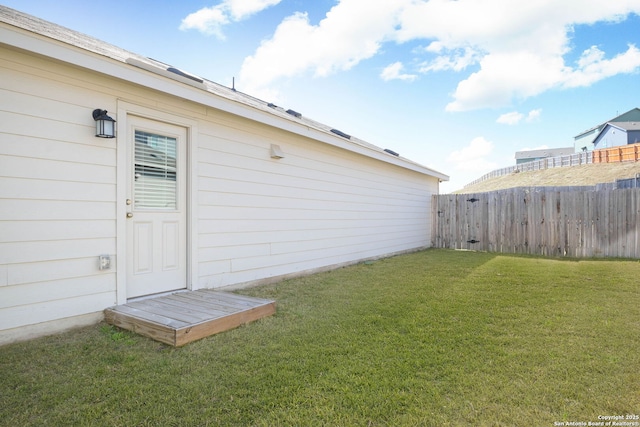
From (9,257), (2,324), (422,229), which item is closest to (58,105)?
(9,257)

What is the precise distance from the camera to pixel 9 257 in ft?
8.60

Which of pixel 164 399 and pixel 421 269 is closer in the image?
pixel 164 399

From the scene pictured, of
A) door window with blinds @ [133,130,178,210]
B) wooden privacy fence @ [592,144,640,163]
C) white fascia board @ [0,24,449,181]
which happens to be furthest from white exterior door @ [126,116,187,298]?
wooden privacy fence @ [592,144,640,163]

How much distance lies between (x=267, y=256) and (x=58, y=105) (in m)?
3.05

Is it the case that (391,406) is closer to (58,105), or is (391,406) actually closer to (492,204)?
(58,105)

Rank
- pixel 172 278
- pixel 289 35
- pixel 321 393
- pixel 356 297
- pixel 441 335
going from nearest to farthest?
pixel 321 393 < pixel 441 335 < pixel 172 278 < pixel 356 297 < pixel 289 35

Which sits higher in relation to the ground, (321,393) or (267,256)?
(267,256)

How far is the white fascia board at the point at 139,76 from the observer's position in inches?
100

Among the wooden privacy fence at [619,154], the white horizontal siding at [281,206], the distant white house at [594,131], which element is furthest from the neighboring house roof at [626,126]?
the white horizontal siding at [281,206]

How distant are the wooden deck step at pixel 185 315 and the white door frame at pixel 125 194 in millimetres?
288

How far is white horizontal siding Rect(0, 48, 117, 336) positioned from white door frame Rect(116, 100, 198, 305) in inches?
2.4

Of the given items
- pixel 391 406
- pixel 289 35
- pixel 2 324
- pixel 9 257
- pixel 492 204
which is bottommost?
pixel 391 406

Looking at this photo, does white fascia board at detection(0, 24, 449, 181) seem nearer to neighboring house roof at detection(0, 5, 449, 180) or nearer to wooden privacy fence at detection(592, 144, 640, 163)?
neighboring house roof at detection(0, 5, 449, 180)

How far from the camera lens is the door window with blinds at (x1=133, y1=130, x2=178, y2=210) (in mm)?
3537
